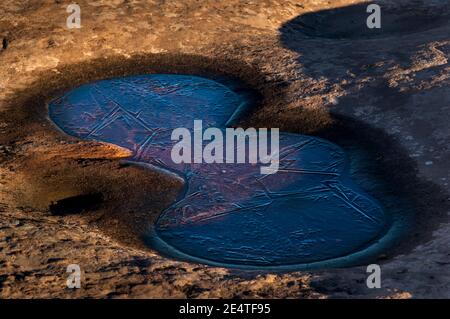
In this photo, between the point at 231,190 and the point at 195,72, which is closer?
the point at 231,190

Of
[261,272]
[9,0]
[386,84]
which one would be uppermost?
[9,0]

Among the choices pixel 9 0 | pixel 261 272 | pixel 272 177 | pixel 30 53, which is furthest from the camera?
pixel 9 0

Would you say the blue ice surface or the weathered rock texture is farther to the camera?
the blue ice surface

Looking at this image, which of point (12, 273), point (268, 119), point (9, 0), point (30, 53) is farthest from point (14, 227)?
point (9, 0)

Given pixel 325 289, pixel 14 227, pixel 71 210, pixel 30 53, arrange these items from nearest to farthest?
pixel 325 289, pixel 14 227, pixel 71 210, pixel 30 53

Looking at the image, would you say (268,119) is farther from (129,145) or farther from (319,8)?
(319,8)

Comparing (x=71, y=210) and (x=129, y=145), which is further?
(x=129, y=145)

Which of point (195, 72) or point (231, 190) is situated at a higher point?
→ point (195, 72)

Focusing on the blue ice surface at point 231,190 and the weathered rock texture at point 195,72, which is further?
the blue ice surface at point 231,190
